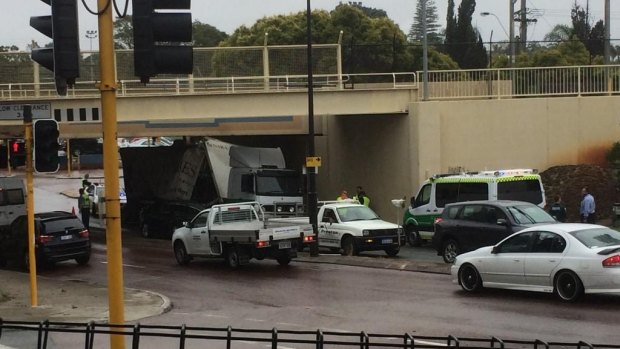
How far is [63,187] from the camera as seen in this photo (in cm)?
6962

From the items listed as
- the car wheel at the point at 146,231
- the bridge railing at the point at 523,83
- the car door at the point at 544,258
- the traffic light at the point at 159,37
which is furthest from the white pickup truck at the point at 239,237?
the traffic light at the point at 159,37

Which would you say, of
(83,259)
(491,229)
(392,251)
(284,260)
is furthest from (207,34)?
(491,229)

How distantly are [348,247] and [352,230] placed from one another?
1.86ft

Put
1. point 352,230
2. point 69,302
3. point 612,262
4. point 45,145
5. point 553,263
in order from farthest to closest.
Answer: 1. point 352,230
2. point 69,302
3. point 553,263
4. point 612,262
5. point 45,145

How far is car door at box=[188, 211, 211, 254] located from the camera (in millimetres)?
24562

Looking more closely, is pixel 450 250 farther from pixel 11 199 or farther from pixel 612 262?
pixel 11 199

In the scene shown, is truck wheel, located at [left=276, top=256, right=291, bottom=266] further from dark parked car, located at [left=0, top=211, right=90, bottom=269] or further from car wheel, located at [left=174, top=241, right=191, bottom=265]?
dark parked car, located at [left=0, top=211, right=90, bottom=269]

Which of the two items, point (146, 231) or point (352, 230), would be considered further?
point (146, 231)

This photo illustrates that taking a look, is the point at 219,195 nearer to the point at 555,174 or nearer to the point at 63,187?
the point at 555,174

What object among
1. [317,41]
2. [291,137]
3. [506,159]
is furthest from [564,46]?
[506,159]

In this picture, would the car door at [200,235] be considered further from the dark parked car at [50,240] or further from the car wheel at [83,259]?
the car wheel at [83,259]

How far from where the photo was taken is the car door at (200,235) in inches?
967

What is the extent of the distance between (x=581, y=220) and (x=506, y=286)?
14.0 meters

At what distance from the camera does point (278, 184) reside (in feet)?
111
